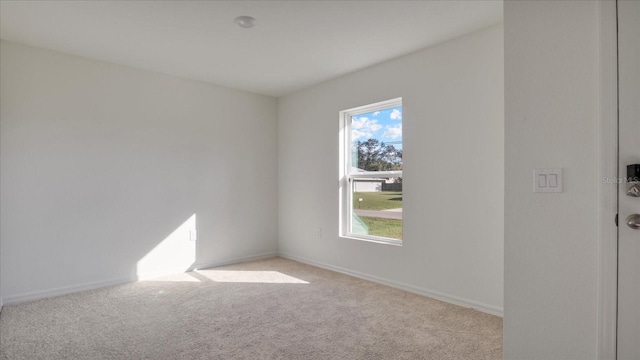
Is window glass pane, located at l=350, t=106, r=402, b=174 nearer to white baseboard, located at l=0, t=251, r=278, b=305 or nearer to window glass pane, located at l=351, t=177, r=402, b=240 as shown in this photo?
window glass pane, located at l=351, t=177, r=402, b=240

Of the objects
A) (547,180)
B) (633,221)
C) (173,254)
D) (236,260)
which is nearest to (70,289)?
(173,254)

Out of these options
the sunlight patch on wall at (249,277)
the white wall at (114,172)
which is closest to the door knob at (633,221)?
the sunlight patch on wall at (249,277)

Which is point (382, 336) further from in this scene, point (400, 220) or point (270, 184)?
point (270, 184)

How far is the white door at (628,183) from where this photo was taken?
4.29ft

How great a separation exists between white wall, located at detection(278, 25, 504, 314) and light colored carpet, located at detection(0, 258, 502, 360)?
0.24 meters

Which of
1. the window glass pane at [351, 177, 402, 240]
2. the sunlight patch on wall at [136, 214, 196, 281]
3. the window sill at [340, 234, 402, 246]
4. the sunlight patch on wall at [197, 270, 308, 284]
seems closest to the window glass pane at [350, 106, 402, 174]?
the window glass pane at [351, 177, 402, 240]

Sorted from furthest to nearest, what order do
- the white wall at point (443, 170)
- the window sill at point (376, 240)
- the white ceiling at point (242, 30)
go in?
the window sill at point (376, 240)
the white wall at point (443, 170)
the white ceiling at point (242, 30)

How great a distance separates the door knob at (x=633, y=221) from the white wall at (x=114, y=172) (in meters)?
3.88

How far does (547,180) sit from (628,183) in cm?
26

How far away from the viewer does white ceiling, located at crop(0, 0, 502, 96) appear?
2.42m

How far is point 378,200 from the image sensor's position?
376cm

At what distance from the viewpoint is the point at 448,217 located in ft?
9.93

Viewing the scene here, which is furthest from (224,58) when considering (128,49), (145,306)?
(145,306)

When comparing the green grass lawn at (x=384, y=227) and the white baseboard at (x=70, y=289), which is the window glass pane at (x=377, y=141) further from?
the white baseboard at (x=70, y=289)
